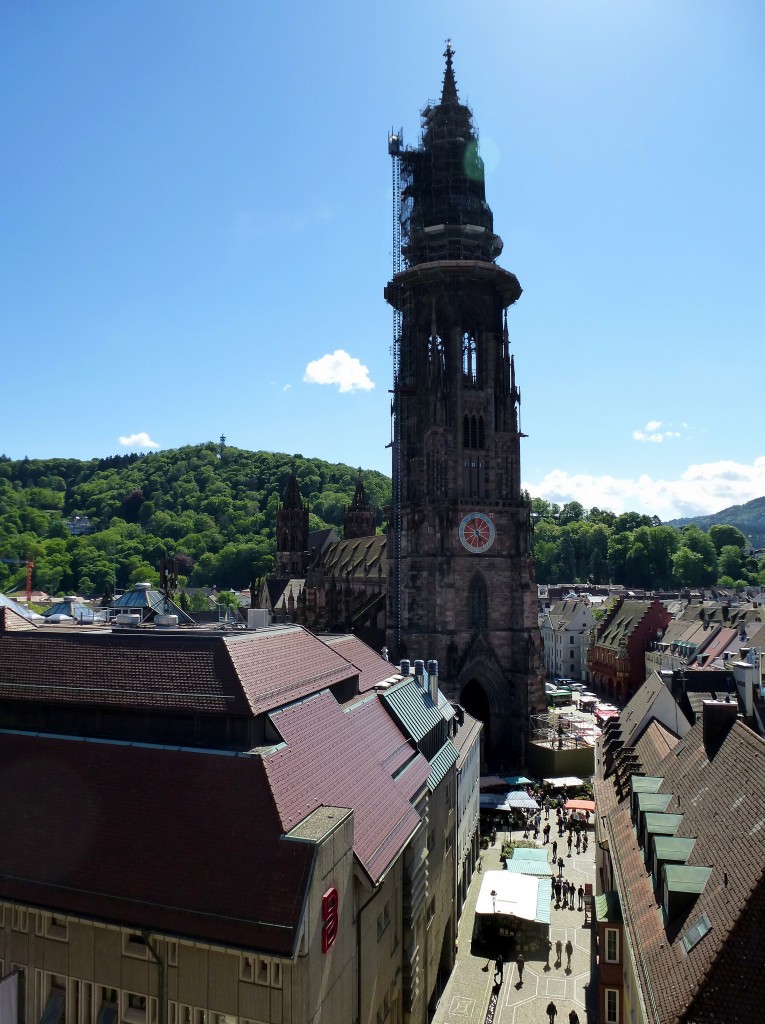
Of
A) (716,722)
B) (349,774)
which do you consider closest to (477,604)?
(716,722)

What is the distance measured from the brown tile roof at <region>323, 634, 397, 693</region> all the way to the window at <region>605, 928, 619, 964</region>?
468 inches

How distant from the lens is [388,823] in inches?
885

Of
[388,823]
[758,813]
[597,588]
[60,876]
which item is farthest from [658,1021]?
[597,588]

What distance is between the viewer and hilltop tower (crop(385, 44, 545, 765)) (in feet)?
213

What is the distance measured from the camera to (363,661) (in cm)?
3481

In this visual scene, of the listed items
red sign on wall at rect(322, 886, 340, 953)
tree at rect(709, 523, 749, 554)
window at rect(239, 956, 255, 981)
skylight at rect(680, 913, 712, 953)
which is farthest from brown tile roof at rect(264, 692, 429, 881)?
tree at rect(709, 523, 749, 554)

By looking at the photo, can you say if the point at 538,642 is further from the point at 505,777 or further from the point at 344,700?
the point at 344,700

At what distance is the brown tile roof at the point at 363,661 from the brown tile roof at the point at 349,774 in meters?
4.19

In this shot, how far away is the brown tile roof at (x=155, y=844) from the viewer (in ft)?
56.3

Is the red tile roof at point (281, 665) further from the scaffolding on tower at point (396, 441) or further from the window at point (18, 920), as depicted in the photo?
the scaffolding on tower at point (396, 441)

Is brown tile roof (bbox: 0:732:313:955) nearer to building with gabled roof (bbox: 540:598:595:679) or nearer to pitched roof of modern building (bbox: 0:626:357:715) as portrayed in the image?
pitched roof of modern building (bbox: 0:626:357:715)

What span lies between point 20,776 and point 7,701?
2.93 metres

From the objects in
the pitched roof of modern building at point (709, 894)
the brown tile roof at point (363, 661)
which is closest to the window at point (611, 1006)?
the pitched roof of modern building at point (709, 894)

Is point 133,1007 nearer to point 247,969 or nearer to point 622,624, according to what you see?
point 247,969
